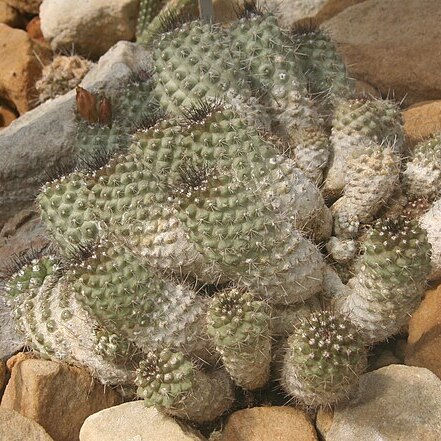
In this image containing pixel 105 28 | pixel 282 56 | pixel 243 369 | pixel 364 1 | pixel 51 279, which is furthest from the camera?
pixel 105 28

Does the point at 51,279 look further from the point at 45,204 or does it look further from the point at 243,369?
the point at 243,369

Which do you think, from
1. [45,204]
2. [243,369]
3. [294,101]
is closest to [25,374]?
[45,204]

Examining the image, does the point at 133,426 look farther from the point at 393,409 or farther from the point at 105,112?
the point at 105,112

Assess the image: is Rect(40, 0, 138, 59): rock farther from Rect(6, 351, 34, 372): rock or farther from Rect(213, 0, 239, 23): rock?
Rect(6, 351, 34, 372): rock

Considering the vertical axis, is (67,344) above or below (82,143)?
below

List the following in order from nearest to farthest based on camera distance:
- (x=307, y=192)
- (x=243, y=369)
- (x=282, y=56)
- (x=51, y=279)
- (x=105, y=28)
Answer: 1. (x=243, y=369)
2. (x=307, y=192)
3. (x=51, y=279)
4. (x=282, y=56)
5. (x=105, y=28)

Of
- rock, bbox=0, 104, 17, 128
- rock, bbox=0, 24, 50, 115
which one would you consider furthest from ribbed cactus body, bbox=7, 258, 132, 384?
rock, bbox=0, 104, 17, 128

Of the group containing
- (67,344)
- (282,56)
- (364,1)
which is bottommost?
(364,1)
